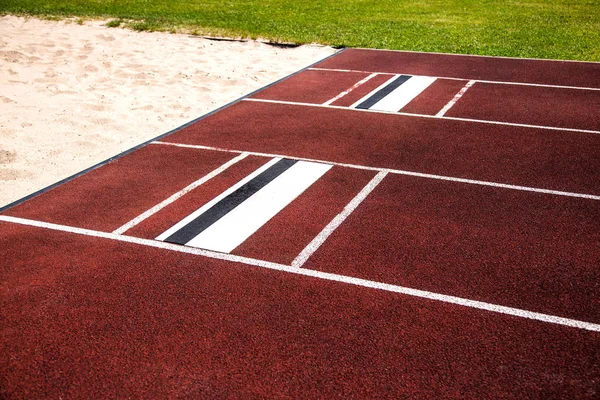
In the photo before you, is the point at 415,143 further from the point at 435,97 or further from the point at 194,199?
the point at 194,199

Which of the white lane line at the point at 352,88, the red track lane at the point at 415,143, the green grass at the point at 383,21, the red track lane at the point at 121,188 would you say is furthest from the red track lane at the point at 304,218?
the green grass at the point at 383,21

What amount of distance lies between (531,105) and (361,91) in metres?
3.24

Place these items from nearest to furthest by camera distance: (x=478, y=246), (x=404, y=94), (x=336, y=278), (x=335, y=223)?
Answer: (x=336, y=278)
(x=478, y=246)
(x=335, y=223)
(x=404, y=94)

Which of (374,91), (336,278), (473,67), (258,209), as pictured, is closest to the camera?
(336,278)

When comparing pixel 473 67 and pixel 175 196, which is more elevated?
pixel 473 67

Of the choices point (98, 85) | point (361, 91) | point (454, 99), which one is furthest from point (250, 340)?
point (98, 85)

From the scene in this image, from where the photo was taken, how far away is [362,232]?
6543 mm

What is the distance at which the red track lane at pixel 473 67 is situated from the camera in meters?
13.0

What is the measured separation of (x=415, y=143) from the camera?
9219 millimetres

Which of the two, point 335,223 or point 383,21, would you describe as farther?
point 383,21

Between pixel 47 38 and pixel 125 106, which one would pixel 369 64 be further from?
pixel 47 38

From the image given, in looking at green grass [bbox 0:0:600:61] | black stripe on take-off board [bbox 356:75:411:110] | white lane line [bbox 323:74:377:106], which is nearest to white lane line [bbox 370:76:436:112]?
black stripe on take-off board [bbox 356:75:411:110]

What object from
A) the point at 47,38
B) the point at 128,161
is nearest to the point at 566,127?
the point at 128,161

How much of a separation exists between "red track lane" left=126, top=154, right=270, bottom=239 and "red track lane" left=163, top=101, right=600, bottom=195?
2.32 feet
